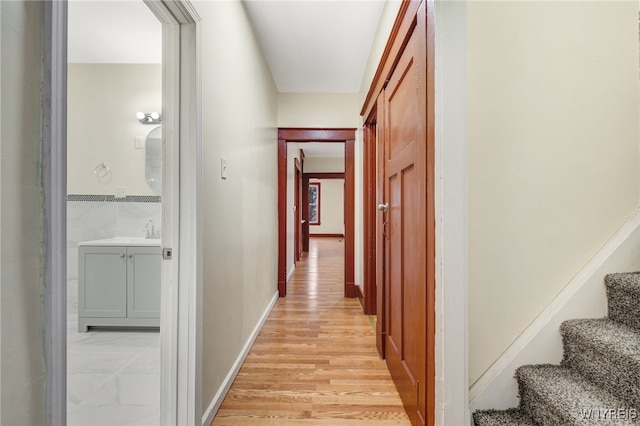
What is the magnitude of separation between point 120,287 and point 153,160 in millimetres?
1222

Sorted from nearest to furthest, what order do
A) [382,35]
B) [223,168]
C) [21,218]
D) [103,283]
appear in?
[21,218], [223,168], [382,35], [103,283]

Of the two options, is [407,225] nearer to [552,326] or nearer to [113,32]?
[552,326]

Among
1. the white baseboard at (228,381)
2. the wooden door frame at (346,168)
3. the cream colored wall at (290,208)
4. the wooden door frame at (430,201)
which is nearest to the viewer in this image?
the wooden door frame at (430,201)

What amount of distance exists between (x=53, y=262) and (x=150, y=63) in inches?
119

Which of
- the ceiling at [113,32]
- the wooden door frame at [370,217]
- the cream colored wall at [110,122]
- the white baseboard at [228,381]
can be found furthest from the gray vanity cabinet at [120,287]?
the wooden door frame at [370,217]

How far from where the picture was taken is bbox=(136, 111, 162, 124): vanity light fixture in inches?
116

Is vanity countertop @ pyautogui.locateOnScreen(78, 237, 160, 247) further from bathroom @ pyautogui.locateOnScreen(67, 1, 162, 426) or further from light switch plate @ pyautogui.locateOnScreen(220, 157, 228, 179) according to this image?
light switch plate @ pyautogui.locateOnScreen(220, 157, 228, 179)

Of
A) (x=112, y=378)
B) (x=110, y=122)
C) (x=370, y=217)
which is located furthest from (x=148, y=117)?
(x=370, y=217)

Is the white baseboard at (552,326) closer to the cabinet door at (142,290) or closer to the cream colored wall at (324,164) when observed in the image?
the cabinet door at (142,290)

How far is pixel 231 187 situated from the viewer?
71.9 inches

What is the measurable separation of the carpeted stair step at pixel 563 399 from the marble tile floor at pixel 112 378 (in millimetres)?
1730

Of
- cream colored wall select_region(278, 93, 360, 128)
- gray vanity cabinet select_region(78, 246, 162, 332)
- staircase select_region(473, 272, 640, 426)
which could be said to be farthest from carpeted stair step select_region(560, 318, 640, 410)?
cream colored wall select_region(278, 93, 360, 128)

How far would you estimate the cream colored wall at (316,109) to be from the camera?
3.62 meters

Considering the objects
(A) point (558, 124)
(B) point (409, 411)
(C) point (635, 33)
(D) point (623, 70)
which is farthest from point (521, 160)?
(B) point (409, 411)
